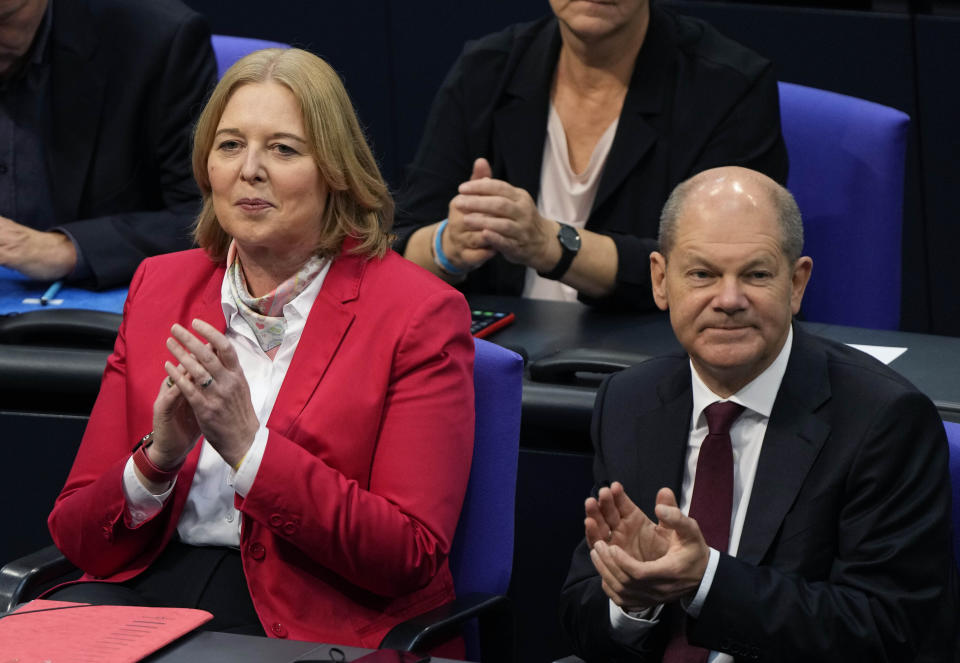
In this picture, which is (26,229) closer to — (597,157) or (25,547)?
(25,547)

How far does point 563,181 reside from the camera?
127 inches

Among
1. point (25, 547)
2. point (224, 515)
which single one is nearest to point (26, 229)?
point (25, 547)

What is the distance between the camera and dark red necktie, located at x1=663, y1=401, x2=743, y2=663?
2.04m

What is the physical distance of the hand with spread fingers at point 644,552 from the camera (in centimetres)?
189

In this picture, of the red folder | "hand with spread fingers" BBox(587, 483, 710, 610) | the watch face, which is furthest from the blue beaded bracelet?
the red folder

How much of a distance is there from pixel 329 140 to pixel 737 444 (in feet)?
2.43

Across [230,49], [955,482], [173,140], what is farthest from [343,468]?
[230,49]

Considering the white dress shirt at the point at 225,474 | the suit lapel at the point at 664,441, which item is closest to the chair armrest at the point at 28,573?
the white dress shirt at the point at 225,474

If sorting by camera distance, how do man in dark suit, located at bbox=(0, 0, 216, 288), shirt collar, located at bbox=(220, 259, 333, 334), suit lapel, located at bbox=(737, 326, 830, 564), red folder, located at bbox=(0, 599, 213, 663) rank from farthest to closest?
man in dark suit, located at bbox=(0, 0, 216, 288) → shirt collar, located at bbox=(220, 259, 333, 334) → suit lapel, located at bbox=(737, 326, 830, 564) → red folder, located at bbox=(0, 599, 213, 663)

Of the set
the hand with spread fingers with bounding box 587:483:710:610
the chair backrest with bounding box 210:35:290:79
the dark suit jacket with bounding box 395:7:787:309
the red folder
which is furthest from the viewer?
the chair backrest with bounding box 210:35:290:79

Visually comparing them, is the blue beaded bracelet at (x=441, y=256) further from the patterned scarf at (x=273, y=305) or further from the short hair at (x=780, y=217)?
the short hair at (x=780, y=217)

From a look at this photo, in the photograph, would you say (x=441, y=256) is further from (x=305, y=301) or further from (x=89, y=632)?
(x=89, y=632)

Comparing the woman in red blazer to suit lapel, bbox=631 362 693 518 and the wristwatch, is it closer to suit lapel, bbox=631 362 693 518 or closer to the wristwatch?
suit lapel, bbox=631 362 693 518

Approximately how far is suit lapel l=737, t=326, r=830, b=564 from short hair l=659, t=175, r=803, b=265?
16 cm
